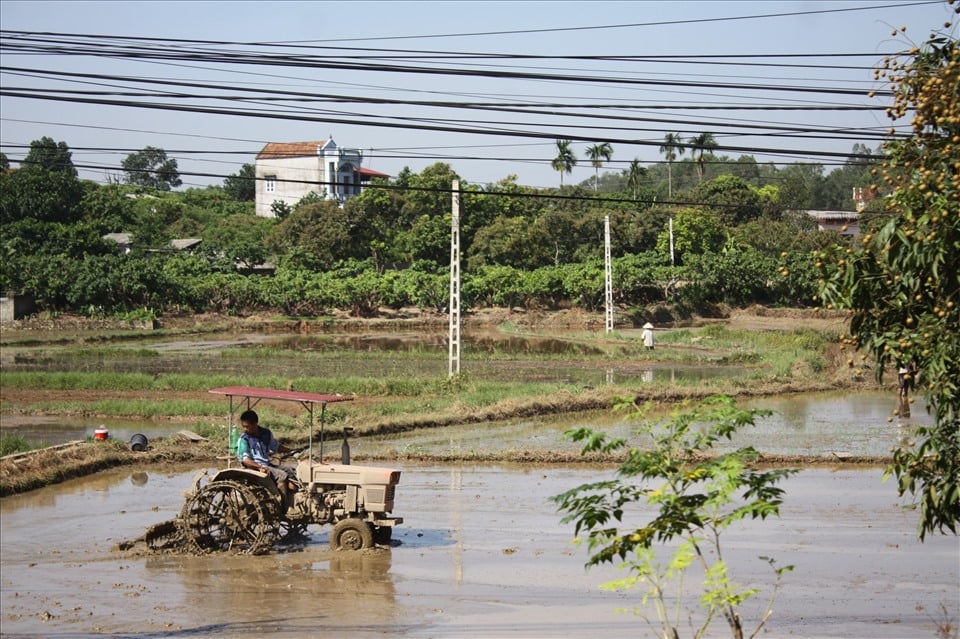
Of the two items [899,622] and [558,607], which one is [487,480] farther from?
[899,622]

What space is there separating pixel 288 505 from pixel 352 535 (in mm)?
961

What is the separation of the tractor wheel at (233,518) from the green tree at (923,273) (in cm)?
875

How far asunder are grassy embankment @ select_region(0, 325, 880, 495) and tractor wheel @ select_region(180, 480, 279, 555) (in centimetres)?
586

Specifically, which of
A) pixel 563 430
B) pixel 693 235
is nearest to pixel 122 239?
pixel 693 235

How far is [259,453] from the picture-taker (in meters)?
14.4

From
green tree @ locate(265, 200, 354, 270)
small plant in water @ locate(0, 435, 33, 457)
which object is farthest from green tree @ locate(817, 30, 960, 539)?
green tree @ locate(265, 200, 354, 270)

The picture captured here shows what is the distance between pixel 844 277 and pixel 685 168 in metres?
122

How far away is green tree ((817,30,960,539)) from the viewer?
280 inches

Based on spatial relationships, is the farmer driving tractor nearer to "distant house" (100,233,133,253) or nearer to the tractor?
the tractor

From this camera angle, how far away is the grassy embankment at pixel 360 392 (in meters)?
22.0

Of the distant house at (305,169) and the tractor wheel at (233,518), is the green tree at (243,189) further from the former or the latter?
the tractor wheel at (233,518)

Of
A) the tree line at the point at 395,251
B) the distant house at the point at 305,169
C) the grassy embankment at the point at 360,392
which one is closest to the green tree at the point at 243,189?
the distant house at the point at 305,169

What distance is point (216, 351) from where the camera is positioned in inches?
1730

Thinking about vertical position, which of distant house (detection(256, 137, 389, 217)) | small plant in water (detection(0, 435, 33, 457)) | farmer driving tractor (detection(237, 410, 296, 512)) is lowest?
small plant in water (detection(0, 435, 33, 457))
